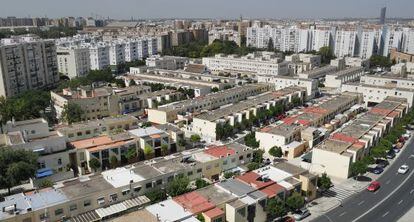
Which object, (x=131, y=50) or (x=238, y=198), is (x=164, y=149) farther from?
(x=131, y=50)

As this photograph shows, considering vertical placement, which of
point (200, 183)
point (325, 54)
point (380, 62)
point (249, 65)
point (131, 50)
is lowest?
point (200, 183)

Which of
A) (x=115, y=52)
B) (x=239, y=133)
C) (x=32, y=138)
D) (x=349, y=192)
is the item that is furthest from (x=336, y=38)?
(x=32, y=138)

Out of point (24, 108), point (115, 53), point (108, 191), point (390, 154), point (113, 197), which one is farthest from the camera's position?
point (115, 53)

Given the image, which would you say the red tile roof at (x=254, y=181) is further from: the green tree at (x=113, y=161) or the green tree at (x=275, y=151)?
the green tree at (x=113, y=161)

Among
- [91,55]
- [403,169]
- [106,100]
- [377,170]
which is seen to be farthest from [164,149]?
[91,55]

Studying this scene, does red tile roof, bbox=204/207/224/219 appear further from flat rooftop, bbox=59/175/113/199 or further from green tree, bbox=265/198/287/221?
flat rooftop, bbox=59/175/113/199

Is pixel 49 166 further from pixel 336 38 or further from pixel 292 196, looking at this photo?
pixel 336 38

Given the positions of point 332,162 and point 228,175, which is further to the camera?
point 332,162
